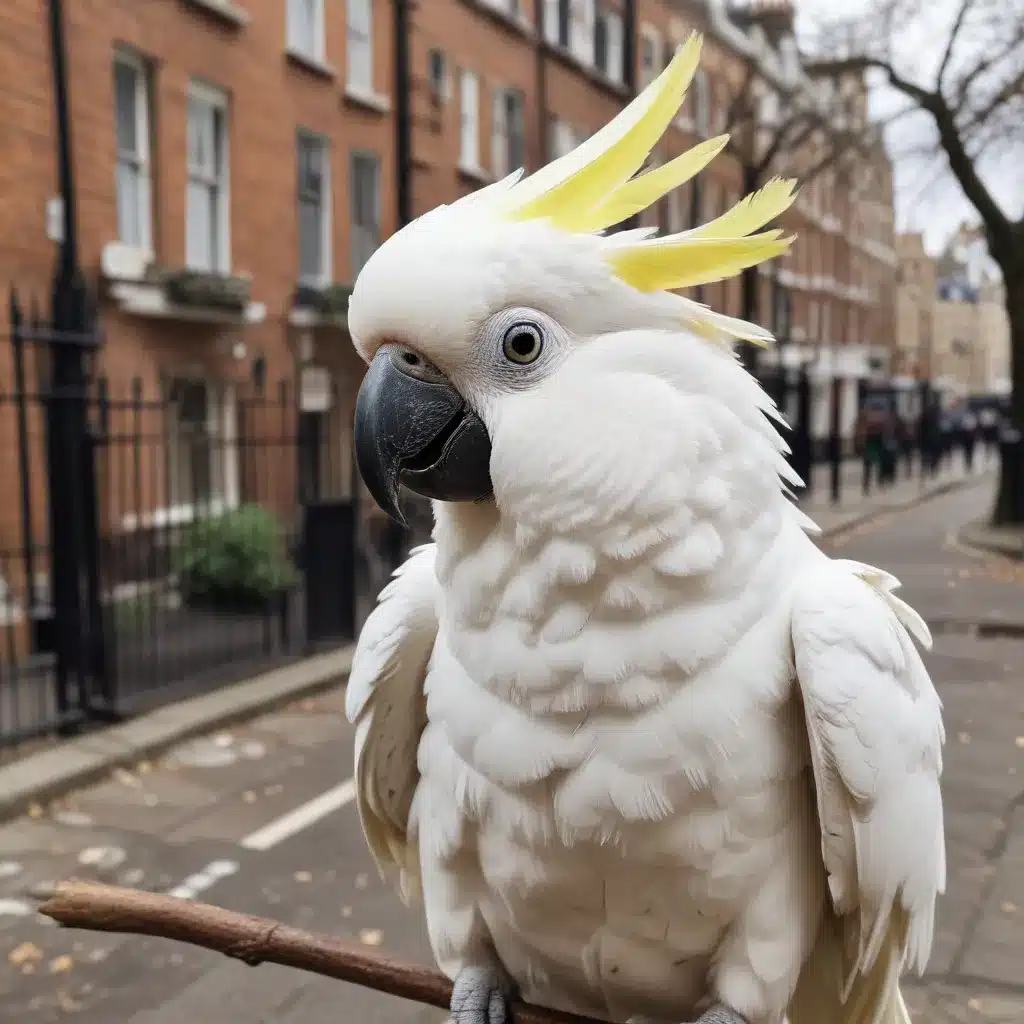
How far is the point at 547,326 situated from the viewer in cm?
125

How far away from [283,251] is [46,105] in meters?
3.07

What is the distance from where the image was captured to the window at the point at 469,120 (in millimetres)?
11438

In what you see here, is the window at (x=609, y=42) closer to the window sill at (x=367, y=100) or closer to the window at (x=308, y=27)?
the window sill at (x=367, y=100)

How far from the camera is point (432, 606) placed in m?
1.59

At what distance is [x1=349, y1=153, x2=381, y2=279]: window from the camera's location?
410 inches

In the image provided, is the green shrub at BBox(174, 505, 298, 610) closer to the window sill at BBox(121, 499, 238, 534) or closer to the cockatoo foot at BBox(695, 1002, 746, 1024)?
the window sill at BBox(121, 499, 238, 534)

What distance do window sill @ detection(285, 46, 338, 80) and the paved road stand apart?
5.97 meters

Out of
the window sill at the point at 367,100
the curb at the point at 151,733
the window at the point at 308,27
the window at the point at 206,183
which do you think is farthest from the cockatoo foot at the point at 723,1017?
the window sill at the point at 367,100

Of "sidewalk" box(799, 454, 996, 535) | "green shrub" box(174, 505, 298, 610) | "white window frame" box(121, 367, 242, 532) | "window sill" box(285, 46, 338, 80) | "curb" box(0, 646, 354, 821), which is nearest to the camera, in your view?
"curb" box(0, 646, 354, 821)

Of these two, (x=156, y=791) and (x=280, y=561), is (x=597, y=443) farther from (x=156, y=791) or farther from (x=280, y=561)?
(x=280, y=561)

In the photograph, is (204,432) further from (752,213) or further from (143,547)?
(752,213)

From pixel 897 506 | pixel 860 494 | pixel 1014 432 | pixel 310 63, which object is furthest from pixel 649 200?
pixel 860 494

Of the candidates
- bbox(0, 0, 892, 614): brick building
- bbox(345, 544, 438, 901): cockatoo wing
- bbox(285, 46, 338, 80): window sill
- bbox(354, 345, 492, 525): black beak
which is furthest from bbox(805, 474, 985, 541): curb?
bbox(354, 345, 492, 525): black beak

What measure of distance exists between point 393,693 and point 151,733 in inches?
147
